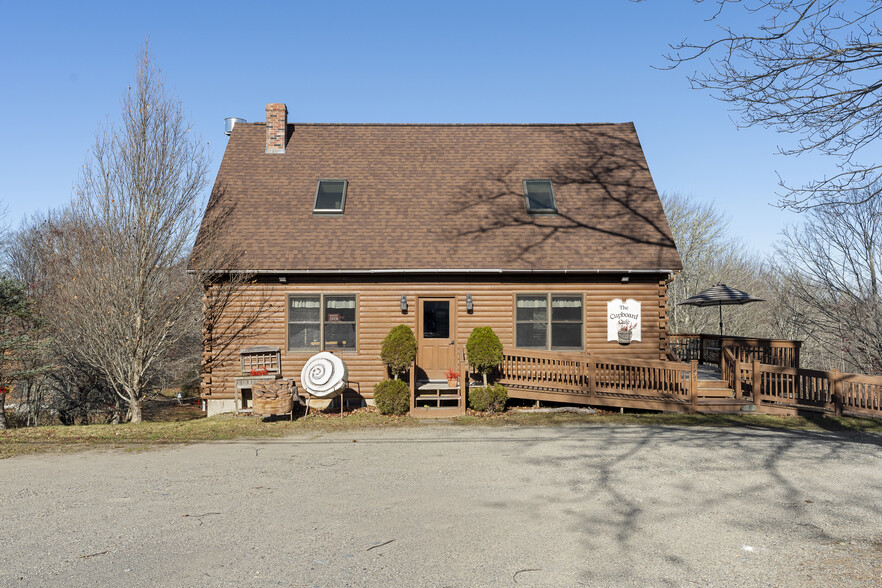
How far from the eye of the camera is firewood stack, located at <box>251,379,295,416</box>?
12125 millimetres

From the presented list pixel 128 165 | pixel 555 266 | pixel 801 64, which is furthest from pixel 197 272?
pixel 801 64

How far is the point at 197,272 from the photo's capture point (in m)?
13.5

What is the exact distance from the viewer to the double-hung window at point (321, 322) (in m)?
14.4

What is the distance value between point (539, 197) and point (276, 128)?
7.81 metres

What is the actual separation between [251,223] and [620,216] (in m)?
9.55

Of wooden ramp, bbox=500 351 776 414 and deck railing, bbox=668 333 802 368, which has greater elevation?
deck railing, bbox=668 333 802 368

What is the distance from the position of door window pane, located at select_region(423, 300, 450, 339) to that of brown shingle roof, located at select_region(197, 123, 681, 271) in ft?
3.39

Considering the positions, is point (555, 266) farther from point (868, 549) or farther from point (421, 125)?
point (868, 549)

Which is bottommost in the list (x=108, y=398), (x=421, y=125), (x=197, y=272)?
(x=108, y=398)

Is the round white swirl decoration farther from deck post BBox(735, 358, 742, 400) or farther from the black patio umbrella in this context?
the black patio umbrella

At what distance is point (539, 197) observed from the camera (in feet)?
52.4

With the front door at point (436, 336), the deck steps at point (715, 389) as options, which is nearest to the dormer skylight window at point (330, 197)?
the front door at point (436, 336)

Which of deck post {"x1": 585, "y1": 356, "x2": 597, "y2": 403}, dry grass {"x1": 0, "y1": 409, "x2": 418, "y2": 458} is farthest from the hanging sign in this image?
dry grass {"x1": 0, "y1": 409, "x2": 418, "y2": 458}

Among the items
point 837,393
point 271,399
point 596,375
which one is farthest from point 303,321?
point 837,393
